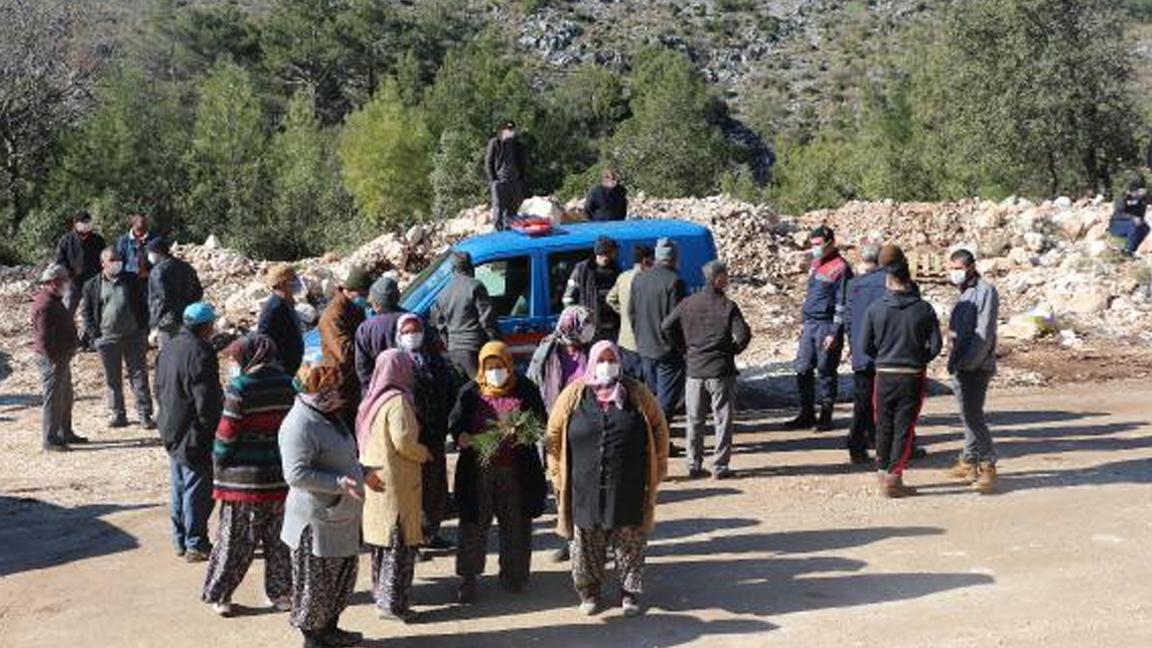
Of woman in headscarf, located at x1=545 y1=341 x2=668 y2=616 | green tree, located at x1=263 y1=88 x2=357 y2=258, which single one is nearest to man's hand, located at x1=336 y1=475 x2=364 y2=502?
woman in headscarf, located at x1=545 y1=341 x2=668 y2=616

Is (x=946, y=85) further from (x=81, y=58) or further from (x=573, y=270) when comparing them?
(x=573, y=270)

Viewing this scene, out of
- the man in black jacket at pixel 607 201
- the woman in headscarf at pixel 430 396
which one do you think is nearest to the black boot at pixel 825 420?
the man in black jacket at pixel 607 201

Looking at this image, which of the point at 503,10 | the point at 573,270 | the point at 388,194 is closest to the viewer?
the point at 573,270

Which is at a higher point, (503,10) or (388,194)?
(503,10)

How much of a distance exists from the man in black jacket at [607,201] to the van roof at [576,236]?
3.52 meters

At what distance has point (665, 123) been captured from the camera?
65.1m

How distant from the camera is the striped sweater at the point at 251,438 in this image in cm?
754

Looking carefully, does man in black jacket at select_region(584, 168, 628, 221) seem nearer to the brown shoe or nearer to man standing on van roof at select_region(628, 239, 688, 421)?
man standing on van roof at select_region(628, 239, 688, 421)

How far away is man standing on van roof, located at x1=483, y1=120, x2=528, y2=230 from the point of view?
17.8 m

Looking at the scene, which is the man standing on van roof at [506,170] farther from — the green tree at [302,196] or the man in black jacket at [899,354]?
the green tree at [302,196]

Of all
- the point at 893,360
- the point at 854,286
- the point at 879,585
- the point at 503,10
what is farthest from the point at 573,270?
the point at 503,10

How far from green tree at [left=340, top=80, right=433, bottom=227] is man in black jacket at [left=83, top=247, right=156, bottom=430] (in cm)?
4284

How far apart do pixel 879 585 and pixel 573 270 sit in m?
4.86

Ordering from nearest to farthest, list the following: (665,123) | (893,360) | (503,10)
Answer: (893,360)
(665,123)
(503,10)
